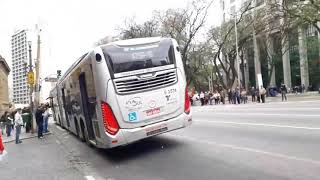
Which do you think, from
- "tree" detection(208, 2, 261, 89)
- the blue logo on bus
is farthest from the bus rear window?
"tree" detection(208, 2, 261, 89)

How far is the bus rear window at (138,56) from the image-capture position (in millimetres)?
12297

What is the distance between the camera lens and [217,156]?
36.6 ft

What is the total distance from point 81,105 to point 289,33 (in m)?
47.1

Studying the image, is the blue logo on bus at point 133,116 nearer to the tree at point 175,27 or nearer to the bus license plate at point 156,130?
the bus license plate at point 156,130

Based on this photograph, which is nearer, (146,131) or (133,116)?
(133,116)

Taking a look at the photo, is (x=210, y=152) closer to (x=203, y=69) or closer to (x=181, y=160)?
(x=181, y=160)

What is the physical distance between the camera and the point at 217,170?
30.7 feet

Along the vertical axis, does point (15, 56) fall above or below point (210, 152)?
above

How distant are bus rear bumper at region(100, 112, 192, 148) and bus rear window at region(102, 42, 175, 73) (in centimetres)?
148

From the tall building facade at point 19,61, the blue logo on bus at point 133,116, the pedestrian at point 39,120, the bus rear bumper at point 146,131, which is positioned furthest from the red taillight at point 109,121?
the tall building facade at point 19,61

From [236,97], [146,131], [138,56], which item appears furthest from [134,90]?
[236,97]

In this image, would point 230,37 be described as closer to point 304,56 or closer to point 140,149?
point 304,56

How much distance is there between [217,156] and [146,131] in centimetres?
207

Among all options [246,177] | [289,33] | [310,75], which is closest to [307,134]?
[246,177]
